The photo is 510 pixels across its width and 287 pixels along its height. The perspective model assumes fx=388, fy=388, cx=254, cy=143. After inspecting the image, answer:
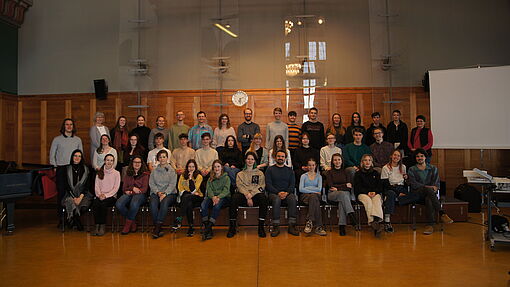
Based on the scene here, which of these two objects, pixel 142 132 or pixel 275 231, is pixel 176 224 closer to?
pixel 275 231

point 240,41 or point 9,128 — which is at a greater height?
A: point 240,41

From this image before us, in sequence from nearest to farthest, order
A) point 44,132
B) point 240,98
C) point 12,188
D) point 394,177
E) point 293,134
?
1. point 12,188
2. point 394,177
3. point 293,134
4. point 240,98
5. point 44,132

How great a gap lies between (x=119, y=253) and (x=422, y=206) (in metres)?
4.45

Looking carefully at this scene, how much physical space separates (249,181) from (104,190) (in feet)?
7.19

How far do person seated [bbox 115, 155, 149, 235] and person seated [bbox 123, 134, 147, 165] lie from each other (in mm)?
759

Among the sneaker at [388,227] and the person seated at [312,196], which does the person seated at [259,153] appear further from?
the sneaker at [388,227]

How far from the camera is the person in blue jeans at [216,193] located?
17.7 feet

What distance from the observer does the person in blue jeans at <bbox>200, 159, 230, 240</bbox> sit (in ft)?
17.7

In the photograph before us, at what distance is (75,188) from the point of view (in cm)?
589

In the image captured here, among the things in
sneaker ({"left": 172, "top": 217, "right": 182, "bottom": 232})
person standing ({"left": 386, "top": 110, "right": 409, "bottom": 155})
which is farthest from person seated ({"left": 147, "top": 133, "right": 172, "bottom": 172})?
person standing ({"left": 386, "top": 110, "right": 409, "bottom": 155})

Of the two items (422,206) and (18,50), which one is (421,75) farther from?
(18,50)

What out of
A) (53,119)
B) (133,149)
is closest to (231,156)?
(133,149)

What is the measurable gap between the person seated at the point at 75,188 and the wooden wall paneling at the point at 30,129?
3.34 meters

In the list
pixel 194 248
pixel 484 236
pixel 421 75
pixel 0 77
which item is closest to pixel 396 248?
pixel 484 236
